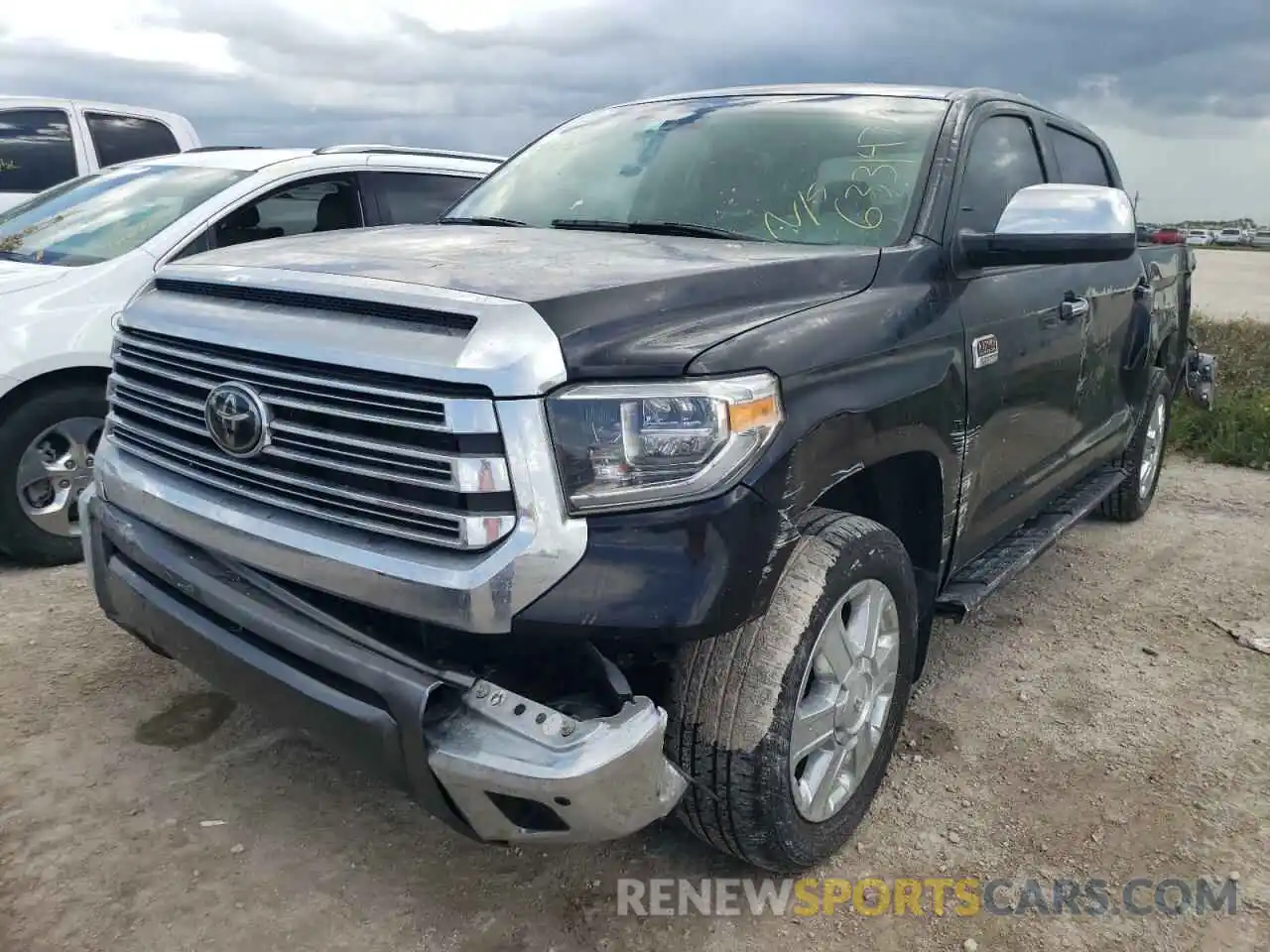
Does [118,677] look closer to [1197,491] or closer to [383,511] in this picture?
[383,511]

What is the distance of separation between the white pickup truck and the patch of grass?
7.56 meters

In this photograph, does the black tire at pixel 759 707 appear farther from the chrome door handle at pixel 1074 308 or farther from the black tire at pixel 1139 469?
the black tire at pixel 1139 469

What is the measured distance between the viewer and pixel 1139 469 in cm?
532

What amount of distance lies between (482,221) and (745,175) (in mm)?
889

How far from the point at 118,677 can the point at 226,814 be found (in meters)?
0.97

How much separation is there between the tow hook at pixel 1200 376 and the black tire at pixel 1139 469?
87cm

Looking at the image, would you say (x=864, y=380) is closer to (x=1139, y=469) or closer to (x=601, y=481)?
(x=601, y=481)

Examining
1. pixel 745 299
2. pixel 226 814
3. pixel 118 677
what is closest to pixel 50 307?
pixel 118 677

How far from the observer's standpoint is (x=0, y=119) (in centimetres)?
745

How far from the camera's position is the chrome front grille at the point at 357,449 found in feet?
6.29

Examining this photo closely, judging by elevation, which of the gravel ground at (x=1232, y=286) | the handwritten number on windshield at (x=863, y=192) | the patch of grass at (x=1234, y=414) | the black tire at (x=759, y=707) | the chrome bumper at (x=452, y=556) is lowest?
the gravel ground at (x=1232, y=286)

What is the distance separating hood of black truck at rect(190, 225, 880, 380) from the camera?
2031 millimetres

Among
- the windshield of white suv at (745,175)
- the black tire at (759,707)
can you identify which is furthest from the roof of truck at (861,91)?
the black tire at (759,707)

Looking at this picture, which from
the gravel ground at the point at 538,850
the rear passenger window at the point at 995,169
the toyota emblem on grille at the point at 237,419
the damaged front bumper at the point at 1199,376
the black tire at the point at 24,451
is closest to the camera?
the toyota emblem on grille at the point at 237,419
